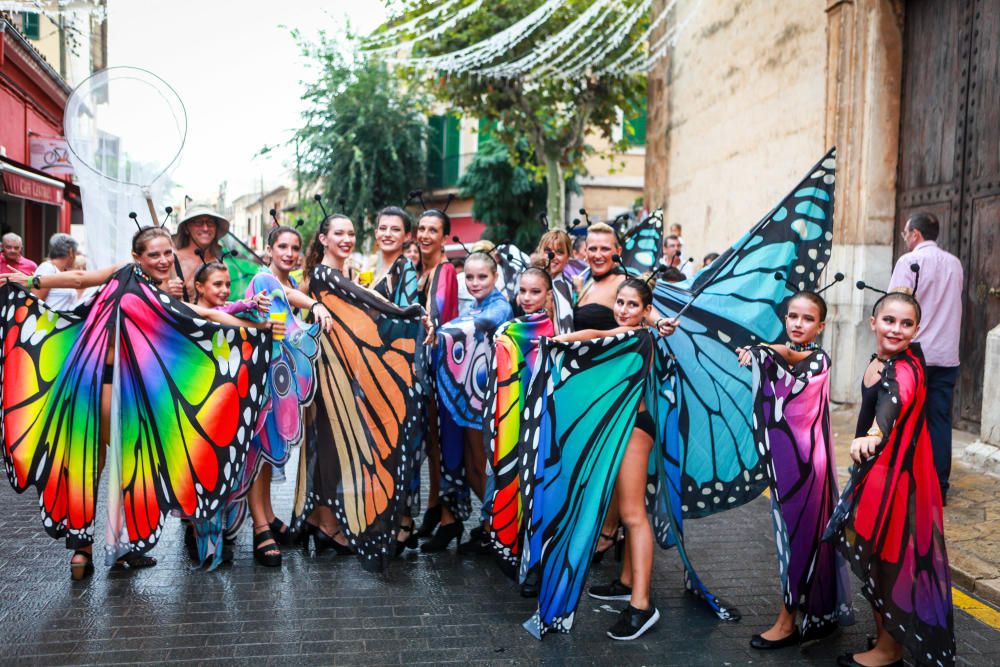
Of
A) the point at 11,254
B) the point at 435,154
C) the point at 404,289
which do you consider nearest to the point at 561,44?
the point at 11,254

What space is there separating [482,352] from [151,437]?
6.02 ft

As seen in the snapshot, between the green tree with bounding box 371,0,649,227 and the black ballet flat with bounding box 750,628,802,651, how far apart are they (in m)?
15.1

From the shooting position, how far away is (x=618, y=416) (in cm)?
420

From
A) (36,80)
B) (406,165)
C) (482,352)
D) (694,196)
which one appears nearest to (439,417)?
(482,352)

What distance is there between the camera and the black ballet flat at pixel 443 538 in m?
5.39

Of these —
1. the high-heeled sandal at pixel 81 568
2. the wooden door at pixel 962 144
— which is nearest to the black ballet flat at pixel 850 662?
the high-heeled sandal at pixel 81 568

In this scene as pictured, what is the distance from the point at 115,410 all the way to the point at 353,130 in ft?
85.7

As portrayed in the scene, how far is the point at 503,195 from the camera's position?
92.5ft

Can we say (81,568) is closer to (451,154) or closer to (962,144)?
(962,144)

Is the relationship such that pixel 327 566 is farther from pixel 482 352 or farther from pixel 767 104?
pixel 767 104

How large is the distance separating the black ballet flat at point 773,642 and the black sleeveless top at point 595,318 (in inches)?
62.2

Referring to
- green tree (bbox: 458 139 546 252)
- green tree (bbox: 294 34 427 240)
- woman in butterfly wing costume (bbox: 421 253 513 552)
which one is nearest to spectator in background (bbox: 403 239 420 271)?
woman in butterfly wing costume (bbox: 421 253 513 552)

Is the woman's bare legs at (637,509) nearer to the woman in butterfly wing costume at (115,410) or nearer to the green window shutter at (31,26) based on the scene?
the woman in butterfly wing costume at (115,410)

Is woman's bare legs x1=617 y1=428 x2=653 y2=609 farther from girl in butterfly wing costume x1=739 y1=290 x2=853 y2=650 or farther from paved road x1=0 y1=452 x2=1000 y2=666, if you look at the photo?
girl in butterfly wing costume x1=739 y1=290 x2=853 y2=650
